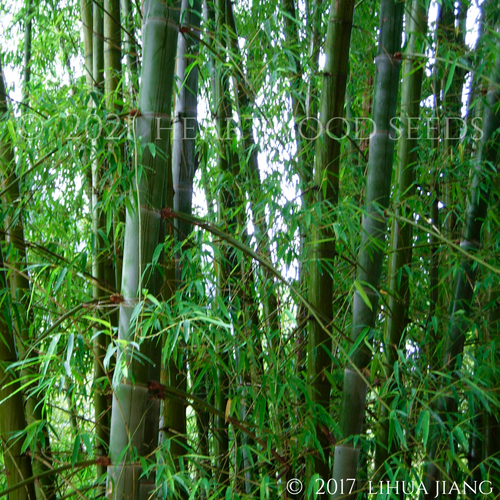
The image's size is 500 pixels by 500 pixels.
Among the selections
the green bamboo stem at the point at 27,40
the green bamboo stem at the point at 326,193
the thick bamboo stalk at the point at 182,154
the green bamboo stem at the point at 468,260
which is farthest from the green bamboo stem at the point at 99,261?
the green bamboo stem at the point at 468,260

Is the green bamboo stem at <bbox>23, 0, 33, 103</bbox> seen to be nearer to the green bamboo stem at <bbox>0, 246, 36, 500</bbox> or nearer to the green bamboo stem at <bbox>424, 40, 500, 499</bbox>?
the green bamboo stem at <bbox>0, 246, 36, 500</bbox>

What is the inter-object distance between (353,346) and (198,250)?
0.53 m

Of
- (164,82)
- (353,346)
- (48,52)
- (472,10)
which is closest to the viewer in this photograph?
(164,82)

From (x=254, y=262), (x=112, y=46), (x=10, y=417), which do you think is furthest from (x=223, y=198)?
(x=10, y=417)

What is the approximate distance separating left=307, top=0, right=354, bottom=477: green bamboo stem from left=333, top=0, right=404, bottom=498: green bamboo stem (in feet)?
0.25

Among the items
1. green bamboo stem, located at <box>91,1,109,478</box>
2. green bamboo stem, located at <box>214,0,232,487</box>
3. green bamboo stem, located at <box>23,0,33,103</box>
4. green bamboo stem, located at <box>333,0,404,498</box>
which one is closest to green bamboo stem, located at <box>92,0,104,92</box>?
green bamboo stem, located at <box>91,1,109,478</box>

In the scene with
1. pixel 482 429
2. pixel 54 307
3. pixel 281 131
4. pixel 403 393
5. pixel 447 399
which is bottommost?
pixel 482 429

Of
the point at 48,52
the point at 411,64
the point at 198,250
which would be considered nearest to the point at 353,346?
the point at 198,250

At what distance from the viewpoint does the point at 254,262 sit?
1965 millimetres

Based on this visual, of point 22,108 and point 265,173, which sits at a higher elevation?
point 22,108

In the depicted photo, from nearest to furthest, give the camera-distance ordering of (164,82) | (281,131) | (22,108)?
(164,82) → (22,108) → (281,131)

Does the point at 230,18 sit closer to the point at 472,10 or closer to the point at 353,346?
the point at 472,10

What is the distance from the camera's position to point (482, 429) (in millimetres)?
2154

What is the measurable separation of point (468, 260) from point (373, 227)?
0.47 m
